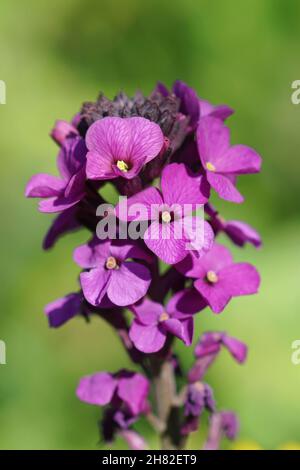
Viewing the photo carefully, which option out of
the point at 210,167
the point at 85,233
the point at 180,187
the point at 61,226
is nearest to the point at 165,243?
the point at 180,187

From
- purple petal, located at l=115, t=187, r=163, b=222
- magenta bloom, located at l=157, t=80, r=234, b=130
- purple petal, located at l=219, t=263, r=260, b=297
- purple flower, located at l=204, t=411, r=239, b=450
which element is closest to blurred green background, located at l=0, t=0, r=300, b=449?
purple flower, located at l=204, t=411, r=239, b=450

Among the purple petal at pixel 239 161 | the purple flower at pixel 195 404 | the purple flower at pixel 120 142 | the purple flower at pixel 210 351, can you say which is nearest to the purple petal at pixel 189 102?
the purple petal at pixel 239 161

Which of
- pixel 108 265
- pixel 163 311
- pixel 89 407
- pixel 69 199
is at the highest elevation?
pixel 69 199

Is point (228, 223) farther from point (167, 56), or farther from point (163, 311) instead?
point (167, 56)

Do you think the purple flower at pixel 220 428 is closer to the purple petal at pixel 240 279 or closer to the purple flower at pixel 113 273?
the purple petal at pixel 240 279

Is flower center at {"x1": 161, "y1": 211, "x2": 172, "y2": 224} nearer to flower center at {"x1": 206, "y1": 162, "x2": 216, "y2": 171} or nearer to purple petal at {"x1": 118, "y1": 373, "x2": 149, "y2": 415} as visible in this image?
flower center at {"x1": 206, "y1": 162, "x2": 216, "y2": 171}

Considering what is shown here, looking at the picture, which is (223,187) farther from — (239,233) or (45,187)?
(45,187)

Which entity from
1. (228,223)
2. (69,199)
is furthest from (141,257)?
(228,223)
